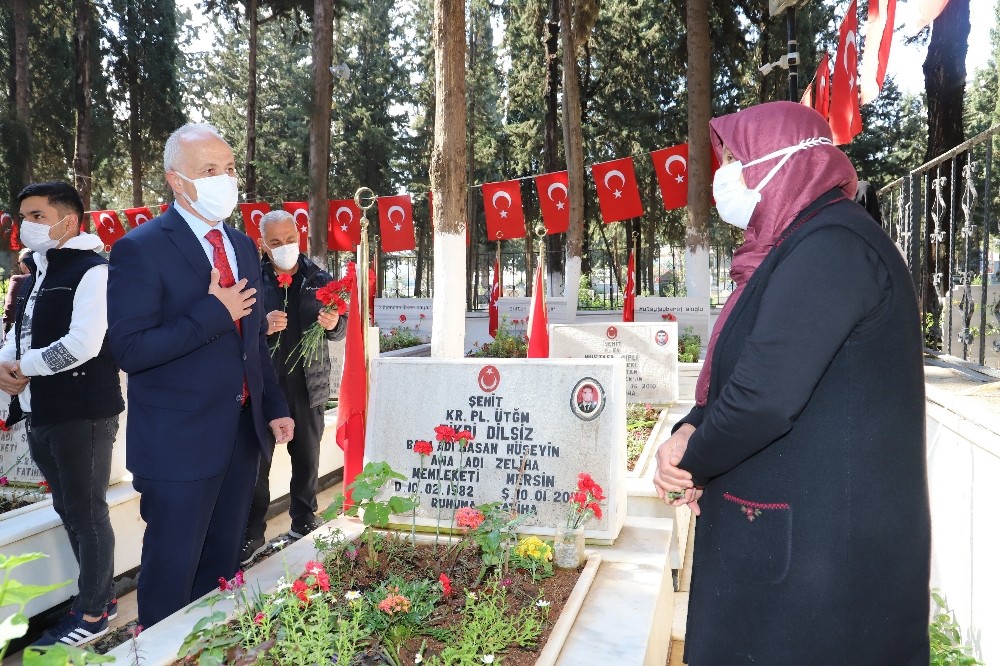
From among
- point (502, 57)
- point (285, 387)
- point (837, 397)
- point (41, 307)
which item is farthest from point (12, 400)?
point (502, 57)

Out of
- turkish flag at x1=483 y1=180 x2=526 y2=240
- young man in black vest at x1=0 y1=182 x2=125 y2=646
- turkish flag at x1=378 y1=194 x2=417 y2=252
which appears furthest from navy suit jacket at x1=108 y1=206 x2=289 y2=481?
turkish flag at x1=378 y1=194 x2=417 y2=252

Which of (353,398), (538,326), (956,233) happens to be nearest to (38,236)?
(353,398)

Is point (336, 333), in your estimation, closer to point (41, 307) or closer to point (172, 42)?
point (41, 307)

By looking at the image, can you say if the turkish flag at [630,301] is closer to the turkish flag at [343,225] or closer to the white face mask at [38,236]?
the turkish flag at [343,225]

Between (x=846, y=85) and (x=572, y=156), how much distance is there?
9.37 meters

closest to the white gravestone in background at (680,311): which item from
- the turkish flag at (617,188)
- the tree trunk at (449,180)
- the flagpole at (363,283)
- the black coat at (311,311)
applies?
the turkish flag at (617,188)

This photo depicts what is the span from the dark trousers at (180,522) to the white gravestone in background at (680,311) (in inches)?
405

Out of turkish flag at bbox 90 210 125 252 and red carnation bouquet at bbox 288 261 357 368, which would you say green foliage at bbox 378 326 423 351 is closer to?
red carnation bouquet at bbox 288 261 357 368

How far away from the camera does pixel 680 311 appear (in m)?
12.6

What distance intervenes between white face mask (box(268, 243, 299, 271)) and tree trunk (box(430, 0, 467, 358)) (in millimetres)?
2362

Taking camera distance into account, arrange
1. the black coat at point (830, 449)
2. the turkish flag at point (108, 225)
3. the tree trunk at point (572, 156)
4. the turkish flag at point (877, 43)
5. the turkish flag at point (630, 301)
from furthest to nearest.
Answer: the turkish flag at point (108, 225)
the tree trunk at point (572, 156)
the turkish flag at point (630, 301)
the turkish flag at point (877, 43)
the black coat at point (830, 449)

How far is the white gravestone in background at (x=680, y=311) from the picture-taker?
12.5 metres

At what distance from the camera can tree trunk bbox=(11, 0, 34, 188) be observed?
1720 centimetres

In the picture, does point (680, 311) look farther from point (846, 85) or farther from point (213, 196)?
point (213, 196)
